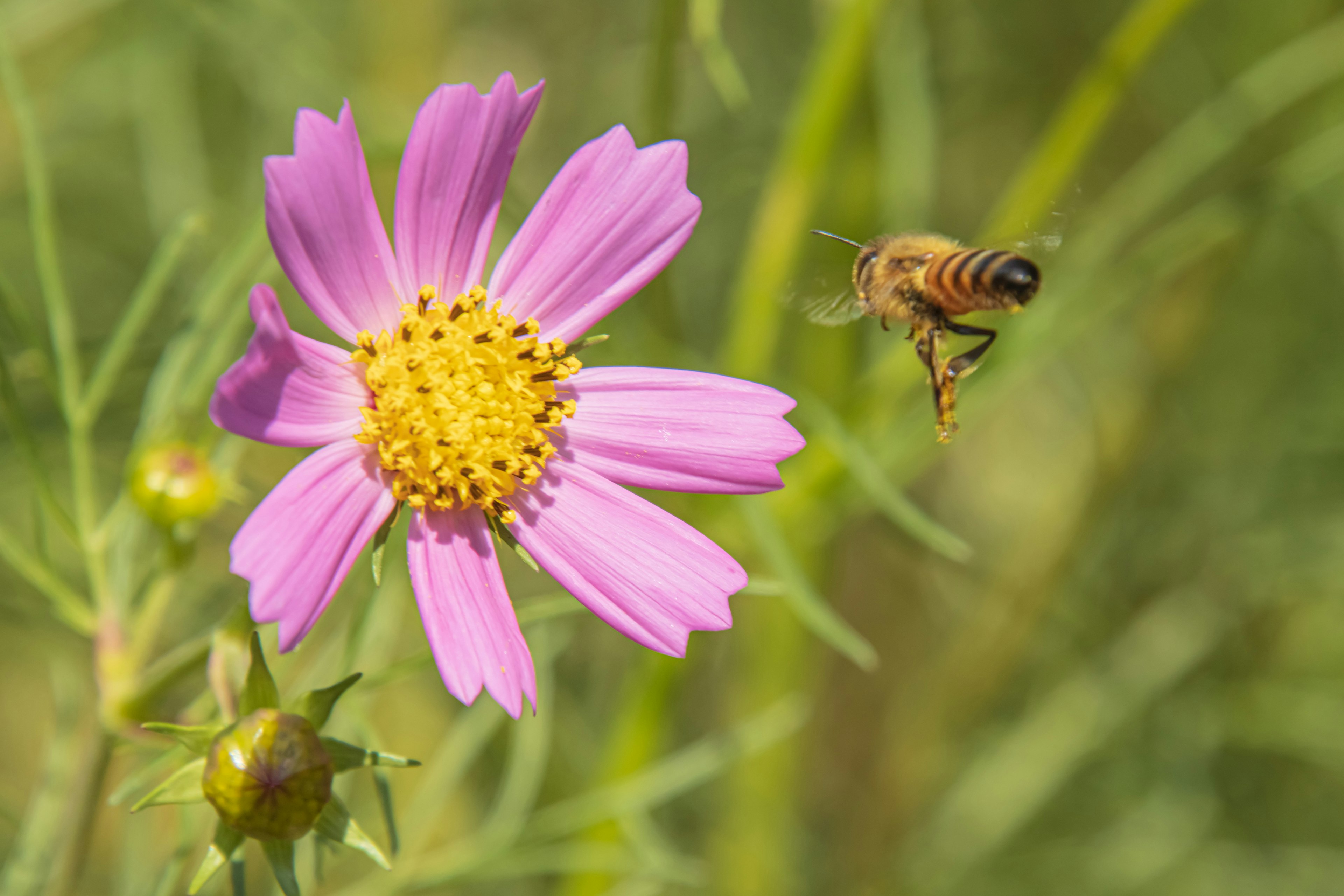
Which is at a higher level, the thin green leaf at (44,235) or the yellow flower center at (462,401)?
the yellow flower center at (462,401)

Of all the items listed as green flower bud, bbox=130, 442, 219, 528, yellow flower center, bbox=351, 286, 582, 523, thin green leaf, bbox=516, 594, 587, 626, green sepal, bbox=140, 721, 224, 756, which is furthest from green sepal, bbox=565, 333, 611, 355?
green sepal, bbox=140, 721, 224, 756

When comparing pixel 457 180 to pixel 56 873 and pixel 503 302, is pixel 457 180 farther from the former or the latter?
pixel 56 873

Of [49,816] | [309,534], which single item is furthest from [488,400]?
[49,816]

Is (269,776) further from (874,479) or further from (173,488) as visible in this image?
(874,479)

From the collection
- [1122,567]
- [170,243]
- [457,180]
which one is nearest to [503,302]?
[457,180]

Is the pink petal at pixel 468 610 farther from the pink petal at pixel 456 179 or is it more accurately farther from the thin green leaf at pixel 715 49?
the thin green leaf at pixel 715 49

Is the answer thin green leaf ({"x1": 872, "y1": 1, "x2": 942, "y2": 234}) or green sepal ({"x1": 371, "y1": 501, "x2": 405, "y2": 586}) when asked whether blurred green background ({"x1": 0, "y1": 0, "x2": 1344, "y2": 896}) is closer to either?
thin green leaf ({"x1": 872, "y1": 1, "x2": 942, "y2": 234})

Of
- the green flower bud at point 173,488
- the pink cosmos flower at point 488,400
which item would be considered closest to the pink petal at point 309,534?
the pink cosmos flower at point 488,400
